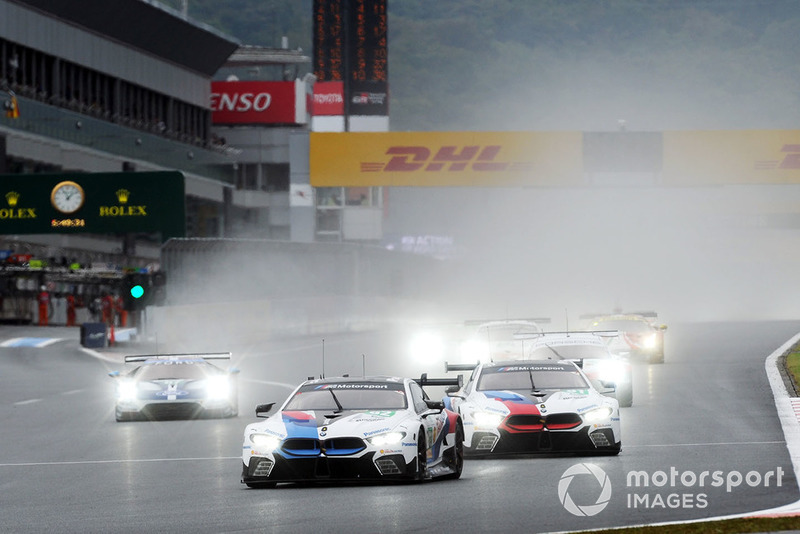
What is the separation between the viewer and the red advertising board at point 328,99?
12119 centimetres

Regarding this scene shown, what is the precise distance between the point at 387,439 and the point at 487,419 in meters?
3.25

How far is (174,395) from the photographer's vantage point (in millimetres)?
25109

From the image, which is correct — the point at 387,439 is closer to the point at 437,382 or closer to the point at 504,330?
the point at 437,382

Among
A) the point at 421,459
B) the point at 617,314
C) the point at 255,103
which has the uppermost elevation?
the point at 255,103

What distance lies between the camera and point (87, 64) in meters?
74.5

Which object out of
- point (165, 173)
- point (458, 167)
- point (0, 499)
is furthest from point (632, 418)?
point (458, 167)

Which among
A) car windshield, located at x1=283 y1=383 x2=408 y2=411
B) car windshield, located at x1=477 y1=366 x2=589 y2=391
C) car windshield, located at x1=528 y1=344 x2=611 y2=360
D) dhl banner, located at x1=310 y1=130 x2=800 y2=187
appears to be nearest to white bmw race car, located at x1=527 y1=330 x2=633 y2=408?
car windshield, located at x1=528 y1=344 x2=611 y2=360

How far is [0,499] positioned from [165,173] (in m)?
32.5

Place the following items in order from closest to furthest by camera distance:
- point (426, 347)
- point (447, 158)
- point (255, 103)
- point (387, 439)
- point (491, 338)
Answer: point (387, 439), point (491, 338), point (426, 347), point (447, 158), point (255, 103)

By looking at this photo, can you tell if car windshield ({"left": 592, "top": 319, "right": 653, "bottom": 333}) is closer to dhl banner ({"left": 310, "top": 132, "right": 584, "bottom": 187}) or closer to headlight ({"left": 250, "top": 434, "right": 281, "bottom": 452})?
dhl banner ({"left": 310, "top": 132, "right": 584, "bottom": 187})

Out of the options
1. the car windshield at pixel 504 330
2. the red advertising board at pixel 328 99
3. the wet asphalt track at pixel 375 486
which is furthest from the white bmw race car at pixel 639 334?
the red advertising board at pixel 328 99

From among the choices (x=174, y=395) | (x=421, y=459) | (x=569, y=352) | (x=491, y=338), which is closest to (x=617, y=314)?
(x=491, y=338)

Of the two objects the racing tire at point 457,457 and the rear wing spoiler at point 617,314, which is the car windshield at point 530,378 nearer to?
the racing tire at point 457,457

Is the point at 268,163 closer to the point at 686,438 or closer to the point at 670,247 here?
the point at 670,247
